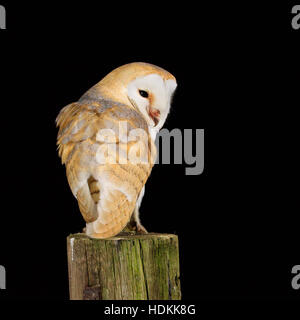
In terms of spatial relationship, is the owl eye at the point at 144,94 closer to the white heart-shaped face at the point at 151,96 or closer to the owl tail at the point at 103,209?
the white heart-shaped face at the point at 151,96

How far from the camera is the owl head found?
164 inches

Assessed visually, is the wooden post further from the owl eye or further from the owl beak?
the owl eye

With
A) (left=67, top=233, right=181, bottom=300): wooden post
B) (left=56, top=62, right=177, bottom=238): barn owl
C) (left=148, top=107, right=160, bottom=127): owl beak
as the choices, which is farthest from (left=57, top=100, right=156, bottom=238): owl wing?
(left=148, top=107, right=160, bottom=127): owl beak

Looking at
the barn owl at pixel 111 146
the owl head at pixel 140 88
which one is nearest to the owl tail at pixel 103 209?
the barn owl at pixel 111 146

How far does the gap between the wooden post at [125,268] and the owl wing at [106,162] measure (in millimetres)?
134

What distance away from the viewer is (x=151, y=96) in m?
4.22

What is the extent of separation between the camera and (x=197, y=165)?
4262 mm

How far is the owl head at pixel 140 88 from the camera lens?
4.16m

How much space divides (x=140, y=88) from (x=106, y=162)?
2.37 feet

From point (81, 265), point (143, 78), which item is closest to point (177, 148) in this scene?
point (143, 78)

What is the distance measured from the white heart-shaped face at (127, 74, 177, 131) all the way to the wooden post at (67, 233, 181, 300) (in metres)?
0.98

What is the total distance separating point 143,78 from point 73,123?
0.63 metres

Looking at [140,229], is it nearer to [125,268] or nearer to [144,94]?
[125,268]

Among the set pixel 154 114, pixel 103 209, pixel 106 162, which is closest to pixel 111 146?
pixel 106 162
